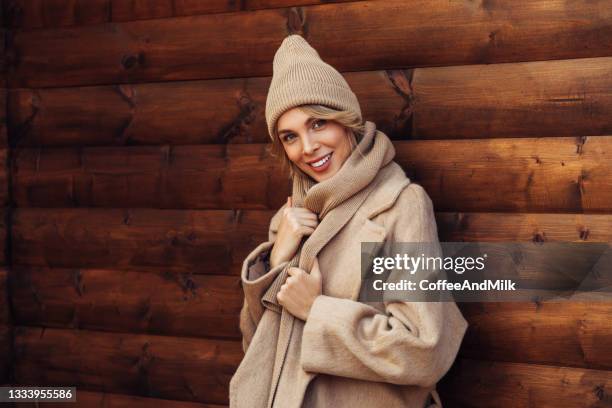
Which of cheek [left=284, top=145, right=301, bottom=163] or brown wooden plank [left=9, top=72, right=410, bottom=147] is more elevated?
cheek [left=284, top=145, right=301, bottom=163]

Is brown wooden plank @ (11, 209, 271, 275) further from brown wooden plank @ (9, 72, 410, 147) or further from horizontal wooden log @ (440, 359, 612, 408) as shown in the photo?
horizontal wooden log @ (440, 359, 612, 408)

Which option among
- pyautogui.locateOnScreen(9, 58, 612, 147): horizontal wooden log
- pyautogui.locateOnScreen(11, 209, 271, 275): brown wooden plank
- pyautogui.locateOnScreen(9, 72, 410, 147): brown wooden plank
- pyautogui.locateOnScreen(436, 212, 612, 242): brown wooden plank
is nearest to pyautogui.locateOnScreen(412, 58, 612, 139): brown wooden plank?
pyautogui.locateOnScreen(9, 58, 612, 147): horizontal wooden log

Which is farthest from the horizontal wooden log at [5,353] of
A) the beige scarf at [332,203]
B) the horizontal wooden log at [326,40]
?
the beige scarf at [332,203]

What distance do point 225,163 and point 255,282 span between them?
0.76 m

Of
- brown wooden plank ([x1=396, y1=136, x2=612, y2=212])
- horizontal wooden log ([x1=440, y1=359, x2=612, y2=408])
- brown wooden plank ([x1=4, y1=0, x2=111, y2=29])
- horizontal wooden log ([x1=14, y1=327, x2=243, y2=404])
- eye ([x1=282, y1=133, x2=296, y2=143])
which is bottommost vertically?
horizontal wooden log ([x1=14, y1=327, x2=243, y2=404])

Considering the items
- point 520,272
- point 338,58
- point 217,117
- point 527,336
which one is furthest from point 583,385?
point 217,117

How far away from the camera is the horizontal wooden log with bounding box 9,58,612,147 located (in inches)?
106

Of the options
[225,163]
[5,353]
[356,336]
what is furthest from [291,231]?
[5,353]

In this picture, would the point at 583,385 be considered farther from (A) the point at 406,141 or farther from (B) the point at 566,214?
(A) the point at 406,141

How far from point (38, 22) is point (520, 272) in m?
2.24

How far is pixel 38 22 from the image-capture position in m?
3.57

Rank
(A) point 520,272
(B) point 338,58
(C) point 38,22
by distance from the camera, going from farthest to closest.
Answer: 1. (C) point 38,22
2. (B) point 338,58
3. (A) point 520,272

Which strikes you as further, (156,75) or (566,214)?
(156,75)

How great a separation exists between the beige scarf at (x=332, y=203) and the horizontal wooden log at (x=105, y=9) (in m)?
0.77
